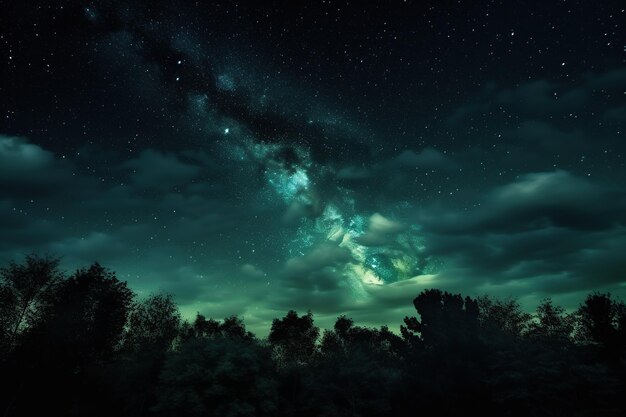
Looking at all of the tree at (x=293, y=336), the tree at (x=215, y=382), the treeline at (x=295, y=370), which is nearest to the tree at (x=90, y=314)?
the treeline at (x=295, y=370)

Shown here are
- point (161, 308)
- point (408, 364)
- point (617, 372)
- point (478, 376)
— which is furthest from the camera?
point (161, 308)

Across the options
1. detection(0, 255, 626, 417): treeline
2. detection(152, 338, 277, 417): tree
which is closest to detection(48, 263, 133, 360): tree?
detection(0, 255, 626, 417): treeline

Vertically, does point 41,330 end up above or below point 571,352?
above

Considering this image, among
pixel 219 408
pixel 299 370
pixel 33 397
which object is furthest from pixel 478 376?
pixel 33 397

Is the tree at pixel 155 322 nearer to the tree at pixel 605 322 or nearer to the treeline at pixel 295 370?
the treeline at pixel 295 370

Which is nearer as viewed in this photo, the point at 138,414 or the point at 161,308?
the point at 138,414

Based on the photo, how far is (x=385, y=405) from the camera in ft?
137

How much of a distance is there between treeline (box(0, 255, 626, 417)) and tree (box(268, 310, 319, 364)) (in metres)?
46.0

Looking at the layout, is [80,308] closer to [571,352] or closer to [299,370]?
[299,370]

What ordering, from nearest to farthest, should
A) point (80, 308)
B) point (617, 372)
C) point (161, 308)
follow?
point (617, 372) < point (80, 308) < point (161, 308)

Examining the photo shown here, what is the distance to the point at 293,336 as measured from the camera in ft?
336

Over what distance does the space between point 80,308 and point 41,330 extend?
8.10 metres

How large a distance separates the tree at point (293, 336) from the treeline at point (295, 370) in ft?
151

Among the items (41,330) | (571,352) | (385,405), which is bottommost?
(385,405)
